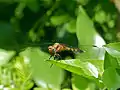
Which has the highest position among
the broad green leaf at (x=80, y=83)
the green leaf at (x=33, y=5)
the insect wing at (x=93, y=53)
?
the green leaf at (x=33, y=5)

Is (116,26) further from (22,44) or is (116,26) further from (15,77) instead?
(15,77)

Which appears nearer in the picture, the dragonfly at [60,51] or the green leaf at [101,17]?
the dragonfly at [60,51]

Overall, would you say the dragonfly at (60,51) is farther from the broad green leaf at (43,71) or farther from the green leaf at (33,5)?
the green leaf at (33,5)

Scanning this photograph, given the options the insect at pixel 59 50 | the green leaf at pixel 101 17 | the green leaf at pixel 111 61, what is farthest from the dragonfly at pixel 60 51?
the green leaf at pixel 101 17

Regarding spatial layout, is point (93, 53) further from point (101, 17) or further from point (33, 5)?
point (33, 5)

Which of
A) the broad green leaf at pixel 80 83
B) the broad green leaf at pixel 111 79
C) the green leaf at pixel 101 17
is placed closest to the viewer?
the broad green leaf at pixel 111 79

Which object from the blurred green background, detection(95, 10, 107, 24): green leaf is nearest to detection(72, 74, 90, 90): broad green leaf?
the blurred green background

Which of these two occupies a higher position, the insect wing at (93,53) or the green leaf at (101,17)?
the green leaf at (101,17)

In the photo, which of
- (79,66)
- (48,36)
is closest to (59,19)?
(48,36)
